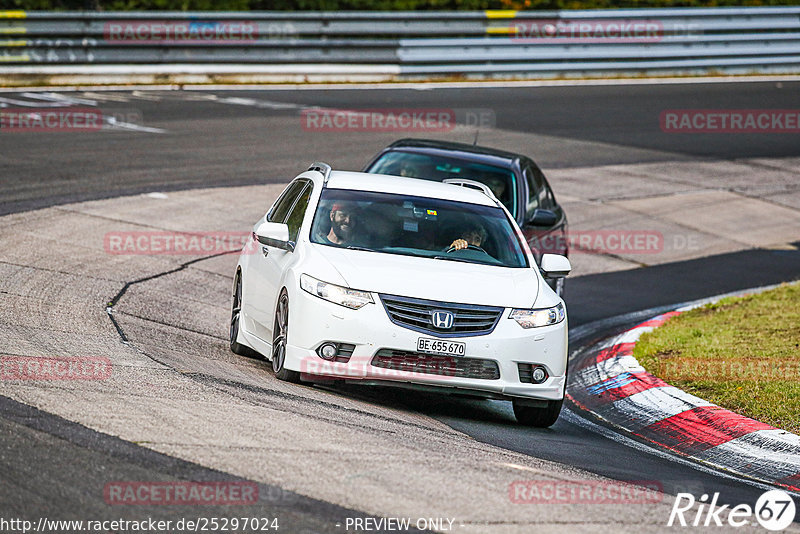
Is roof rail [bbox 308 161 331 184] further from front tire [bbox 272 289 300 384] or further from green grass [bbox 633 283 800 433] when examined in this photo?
green grass [bbox 633 283 800 433]

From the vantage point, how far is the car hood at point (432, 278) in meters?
8.45

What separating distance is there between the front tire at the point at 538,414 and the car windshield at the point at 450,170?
3827 millimetres

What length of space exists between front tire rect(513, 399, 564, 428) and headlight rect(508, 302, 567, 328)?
60cm

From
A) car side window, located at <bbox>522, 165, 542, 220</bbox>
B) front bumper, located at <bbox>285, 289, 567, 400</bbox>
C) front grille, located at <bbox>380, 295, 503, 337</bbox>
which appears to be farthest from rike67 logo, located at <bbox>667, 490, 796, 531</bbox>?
car side window, located at <bbox>522, 165, 542, 220</bbox>

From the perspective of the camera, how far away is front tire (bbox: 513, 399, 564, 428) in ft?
29.2

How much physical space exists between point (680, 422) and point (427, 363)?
7.45 feet

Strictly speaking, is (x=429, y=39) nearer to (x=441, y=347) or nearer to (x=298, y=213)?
(x=298, y=213)

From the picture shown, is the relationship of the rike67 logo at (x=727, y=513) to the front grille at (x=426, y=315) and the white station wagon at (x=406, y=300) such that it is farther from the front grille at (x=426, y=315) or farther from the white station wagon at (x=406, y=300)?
the front grille at (x=426, y=315)

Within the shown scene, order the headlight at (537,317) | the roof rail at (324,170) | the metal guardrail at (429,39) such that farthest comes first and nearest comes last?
the metal guardrail at (429,39)
the roof rail at (324,170)
the headlight at (537,317)

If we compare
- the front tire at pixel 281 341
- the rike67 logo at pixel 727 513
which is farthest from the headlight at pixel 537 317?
the rike67 logo at pixel 727 513

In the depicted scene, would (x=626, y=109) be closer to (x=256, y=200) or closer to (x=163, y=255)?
(x=256, y=200)

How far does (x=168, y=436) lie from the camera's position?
6391 mm

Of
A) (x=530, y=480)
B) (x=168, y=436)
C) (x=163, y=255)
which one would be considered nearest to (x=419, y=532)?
(x=530, y=480)

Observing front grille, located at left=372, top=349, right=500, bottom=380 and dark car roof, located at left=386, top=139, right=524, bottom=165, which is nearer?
front grille, located at left=372, top=349, right=500, bottom=380
